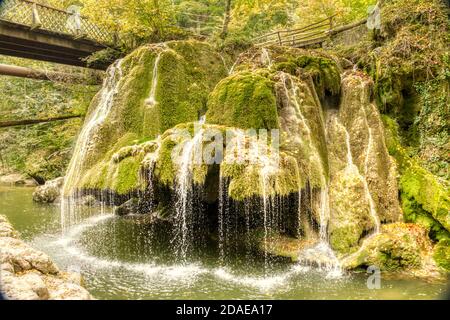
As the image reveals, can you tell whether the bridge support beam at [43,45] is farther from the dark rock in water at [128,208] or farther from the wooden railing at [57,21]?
the dark rock in water at [128,208]

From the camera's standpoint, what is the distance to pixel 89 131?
1164 centimetres

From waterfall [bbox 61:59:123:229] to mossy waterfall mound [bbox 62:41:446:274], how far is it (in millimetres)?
49

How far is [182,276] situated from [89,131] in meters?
5.71

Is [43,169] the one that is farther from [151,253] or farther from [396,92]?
[396,92]

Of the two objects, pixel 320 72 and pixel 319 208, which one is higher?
pixel 320 72

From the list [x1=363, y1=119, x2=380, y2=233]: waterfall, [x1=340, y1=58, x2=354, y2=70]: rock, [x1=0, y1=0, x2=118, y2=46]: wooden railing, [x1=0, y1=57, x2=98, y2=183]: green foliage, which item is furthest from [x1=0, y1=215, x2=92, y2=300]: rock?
[x1=0, y1=57, x2=98, y2=183]: green foliage

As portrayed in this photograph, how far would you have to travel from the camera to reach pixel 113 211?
52.6ft

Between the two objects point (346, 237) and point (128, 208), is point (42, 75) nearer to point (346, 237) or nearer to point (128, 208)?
point (128, 208)

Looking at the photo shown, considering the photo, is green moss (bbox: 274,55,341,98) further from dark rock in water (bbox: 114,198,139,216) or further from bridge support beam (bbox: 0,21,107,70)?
bridge support beam (bbox: 0,21,107,70)

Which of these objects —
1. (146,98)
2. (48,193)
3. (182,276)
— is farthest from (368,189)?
(48,193)

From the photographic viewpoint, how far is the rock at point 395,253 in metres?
8.51

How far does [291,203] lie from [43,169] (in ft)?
58.1

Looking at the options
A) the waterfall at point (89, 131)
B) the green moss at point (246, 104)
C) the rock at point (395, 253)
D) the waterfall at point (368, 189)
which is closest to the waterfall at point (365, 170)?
the waterfall at point (368, 189)
